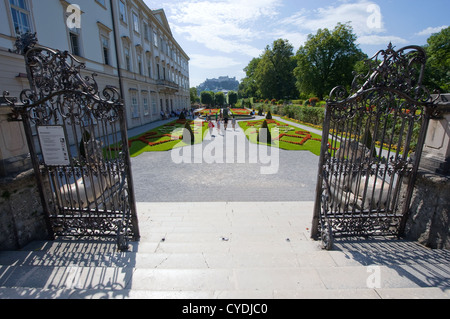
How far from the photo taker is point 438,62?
2989cm

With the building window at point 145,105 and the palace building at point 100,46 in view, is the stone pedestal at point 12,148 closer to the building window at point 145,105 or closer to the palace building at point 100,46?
the palace building at point 100,46

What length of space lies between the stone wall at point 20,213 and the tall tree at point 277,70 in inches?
1984

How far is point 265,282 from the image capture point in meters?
2.47

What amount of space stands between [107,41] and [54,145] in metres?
18.5

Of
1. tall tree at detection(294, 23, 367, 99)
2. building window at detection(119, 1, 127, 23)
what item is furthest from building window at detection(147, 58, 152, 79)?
tall tree at detection(294, 23, 367, 99)

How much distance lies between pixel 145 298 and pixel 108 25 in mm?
22062

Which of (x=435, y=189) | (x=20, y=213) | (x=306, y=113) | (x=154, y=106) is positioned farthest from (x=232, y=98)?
(x=20, y=213)

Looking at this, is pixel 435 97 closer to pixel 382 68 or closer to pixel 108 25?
pixel 382 68

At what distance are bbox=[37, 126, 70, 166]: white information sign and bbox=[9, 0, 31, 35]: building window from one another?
33.5 ft

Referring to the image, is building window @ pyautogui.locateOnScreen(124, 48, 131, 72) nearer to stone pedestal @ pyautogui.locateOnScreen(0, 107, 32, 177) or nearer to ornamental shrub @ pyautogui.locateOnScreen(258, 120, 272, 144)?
ornamental shrub @ pyautogui.locateOnScreen(258, 120, 272, 144)

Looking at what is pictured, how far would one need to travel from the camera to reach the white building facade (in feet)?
33.1

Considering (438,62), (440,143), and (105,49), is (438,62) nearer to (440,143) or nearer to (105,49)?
(440,143)

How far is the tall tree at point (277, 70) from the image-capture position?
1914 inches
